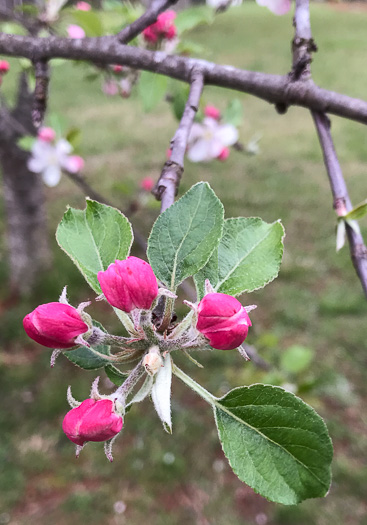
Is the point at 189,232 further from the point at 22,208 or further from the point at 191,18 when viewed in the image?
the point at 22,208

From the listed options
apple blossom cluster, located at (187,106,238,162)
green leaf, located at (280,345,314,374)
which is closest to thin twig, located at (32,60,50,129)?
apple blossom cluster, located at (187,106,238,162)

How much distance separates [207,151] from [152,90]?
511 mm

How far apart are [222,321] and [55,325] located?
0.58 ft

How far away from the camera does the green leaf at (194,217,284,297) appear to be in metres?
0.67

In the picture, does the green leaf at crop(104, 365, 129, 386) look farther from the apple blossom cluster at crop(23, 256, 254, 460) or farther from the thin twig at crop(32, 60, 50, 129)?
the thin twig at crop(32, 60, 50, 129)

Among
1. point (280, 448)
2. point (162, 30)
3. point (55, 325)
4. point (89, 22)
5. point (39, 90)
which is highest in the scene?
point (162, 30)

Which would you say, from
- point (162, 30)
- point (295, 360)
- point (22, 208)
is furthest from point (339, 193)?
point (22, 208)

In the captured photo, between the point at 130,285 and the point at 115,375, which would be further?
the point at 115,375

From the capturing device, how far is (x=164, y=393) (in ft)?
1.81

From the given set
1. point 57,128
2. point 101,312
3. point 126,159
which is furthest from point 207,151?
point 126,159

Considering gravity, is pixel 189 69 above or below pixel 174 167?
above

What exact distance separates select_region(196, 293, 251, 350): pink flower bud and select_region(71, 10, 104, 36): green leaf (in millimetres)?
1180

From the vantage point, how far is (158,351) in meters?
0.57

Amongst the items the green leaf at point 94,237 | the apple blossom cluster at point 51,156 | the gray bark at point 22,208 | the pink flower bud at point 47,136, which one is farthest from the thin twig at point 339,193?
the gray bark at point 22,208
